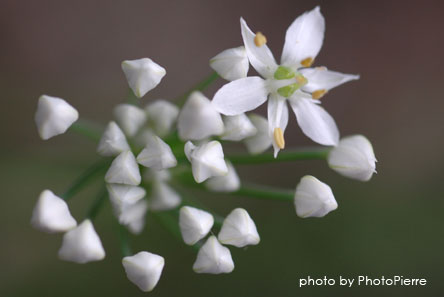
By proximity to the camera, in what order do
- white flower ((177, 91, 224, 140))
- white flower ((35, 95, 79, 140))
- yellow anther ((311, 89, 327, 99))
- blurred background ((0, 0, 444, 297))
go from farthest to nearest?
1. blurred background ((0, 0, 444, 297))
2. yellow anther ((311, 89, 327, 99))
3. white flower ((35, 95, 79, 140))
4. white flower ((177, 91, 224, 140))

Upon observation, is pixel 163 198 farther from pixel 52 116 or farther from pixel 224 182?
pixel 52 116

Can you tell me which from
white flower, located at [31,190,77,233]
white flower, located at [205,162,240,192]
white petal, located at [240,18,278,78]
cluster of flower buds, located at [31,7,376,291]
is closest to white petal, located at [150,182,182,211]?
cluster of flower buds, located at [31,7,376,291]

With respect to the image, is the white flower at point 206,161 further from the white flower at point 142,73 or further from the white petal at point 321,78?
the white petal at point 321,78

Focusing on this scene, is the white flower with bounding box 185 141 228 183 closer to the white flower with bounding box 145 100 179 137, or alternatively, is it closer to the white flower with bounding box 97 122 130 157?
the white flower with bounding box 97 122 130 157

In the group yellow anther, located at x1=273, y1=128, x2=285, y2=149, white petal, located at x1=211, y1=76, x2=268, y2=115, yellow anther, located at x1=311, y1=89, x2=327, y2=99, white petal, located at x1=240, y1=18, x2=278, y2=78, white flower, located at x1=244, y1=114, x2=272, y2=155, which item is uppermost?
white petal, located at x1=240, y1=18, x2=278, y2=78

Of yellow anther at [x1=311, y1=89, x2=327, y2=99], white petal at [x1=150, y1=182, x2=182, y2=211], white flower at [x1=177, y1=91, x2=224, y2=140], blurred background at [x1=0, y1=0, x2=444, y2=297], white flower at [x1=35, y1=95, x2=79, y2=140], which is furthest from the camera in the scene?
blurred background at [x1=0, y1=0, x2=444, y2=297]

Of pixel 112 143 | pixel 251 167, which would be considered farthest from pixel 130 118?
pixel 251 167

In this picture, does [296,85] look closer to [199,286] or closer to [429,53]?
[199,286]

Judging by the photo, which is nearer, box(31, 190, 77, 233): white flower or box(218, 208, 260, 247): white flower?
box(31, 190, 77, 233): white flower
